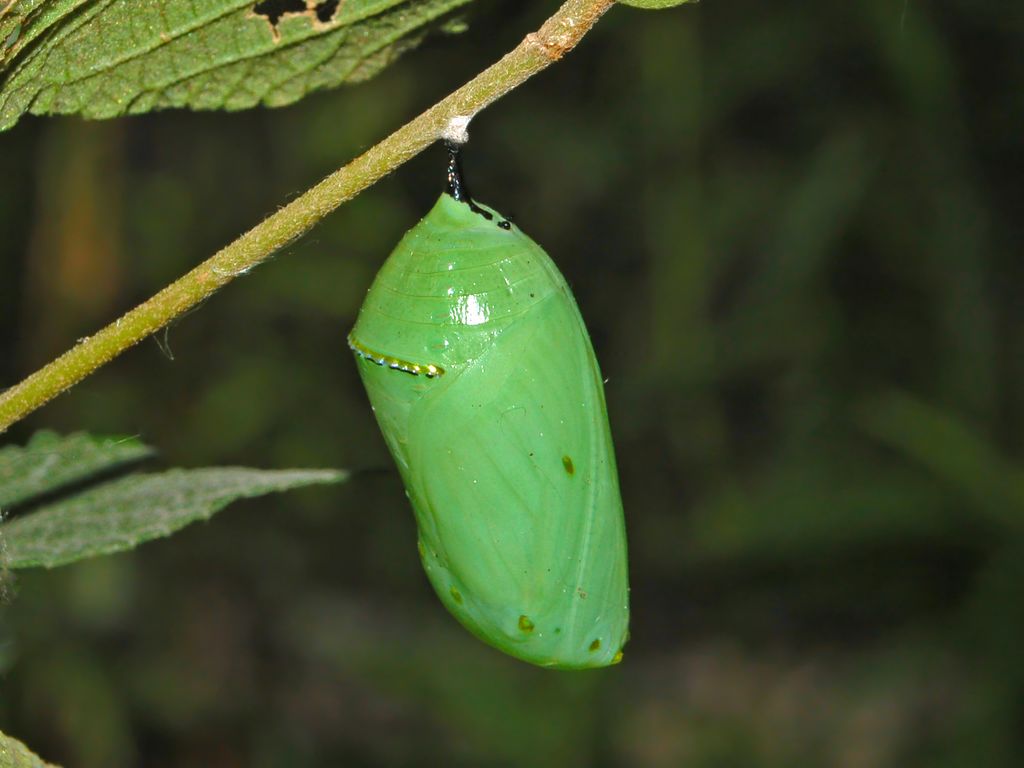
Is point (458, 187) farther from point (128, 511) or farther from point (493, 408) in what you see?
point (128, 511)

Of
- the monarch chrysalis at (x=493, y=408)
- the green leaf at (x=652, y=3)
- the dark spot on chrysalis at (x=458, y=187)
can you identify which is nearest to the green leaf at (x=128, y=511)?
the monarch chrysalis at (x=493, y=408)

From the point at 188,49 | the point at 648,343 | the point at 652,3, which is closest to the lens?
the point at 652,3

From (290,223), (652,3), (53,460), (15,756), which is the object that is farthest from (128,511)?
(652,3)

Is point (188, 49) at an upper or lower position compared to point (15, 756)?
upper

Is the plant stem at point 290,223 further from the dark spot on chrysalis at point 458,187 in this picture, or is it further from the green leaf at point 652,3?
the dark spot on chrysalis at point 458,187

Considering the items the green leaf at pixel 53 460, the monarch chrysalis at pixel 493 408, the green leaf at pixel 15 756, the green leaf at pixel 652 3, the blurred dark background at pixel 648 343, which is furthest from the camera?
the blurred dark background at pixel 648 343

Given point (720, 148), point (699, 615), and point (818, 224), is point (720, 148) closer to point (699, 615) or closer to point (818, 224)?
point (818, 224)
